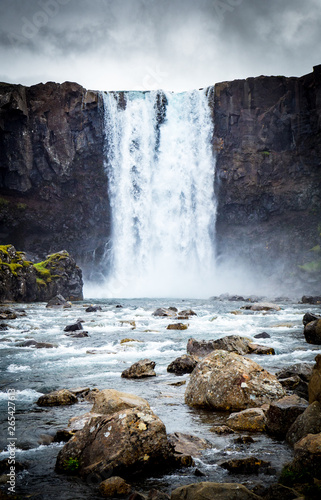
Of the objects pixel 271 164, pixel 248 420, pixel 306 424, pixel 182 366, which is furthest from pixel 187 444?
pixel 271 164

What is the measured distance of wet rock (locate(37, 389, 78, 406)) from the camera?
8328 millimetres

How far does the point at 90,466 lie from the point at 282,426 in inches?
127

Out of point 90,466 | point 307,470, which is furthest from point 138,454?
point 307,470

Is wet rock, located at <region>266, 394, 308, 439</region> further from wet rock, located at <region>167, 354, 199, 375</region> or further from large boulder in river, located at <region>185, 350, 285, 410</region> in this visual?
wet rock, located at <region>167, 354, 199, 375</region>

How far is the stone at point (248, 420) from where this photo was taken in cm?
676

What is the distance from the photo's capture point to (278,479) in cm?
A: 482

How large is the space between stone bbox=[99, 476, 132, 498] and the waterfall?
60.3 metres

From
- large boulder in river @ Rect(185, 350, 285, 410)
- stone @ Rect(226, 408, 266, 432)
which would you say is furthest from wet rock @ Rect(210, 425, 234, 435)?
large boulder in river @ Rect(185, 350, 285, 410)

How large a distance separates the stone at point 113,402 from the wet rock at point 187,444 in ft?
2.27

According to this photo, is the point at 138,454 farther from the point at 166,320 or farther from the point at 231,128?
the point at 231,128

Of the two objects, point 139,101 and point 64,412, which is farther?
point 139,101

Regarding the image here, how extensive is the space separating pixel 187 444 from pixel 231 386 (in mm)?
2213

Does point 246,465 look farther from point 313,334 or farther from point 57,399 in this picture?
point 313,334

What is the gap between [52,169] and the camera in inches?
2542
